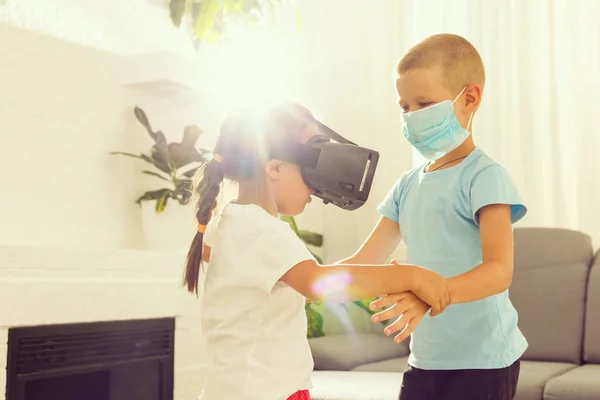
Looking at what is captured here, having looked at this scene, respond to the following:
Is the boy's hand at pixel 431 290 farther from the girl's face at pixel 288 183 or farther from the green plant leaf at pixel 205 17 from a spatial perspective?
the green plant leaf at pixel 205 17

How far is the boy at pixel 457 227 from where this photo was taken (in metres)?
1.18

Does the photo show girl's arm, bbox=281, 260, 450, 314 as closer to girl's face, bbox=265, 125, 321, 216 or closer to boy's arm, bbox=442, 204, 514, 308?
boy's arm, bbox=442, 204, 514, 308

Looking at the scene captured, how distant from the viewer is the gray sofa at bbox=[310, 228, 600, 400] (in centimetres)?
267

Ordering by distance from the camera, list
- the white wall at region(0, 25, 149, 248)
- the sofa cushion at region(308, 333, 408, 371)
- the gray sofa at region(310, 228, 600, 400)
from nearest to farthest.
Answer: the white wall at region(0, 25, 149, 248), the gray sofa at region(310, 228, 600, 400), the sofa cushion at region(308, 333, 408, 371)

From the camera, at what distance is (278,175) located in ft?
3.94

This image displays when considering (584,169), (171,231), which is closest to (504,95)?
(584,169)

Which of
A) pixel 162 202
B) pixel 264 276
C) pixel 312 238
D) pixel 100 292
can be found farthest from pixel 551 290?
pixel 264 276

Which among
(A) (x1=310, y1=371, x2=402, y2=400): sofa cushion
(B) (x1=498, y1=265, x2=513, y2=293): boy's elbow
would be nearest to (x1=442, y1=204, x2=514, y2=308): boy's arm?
(B) (x1=498, y1=265, x2=513, y2=293): boy's elbow

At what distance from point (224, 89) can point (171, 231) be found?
30.2 inches

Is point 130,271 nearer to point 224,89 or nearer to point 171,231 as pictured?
point 171,231

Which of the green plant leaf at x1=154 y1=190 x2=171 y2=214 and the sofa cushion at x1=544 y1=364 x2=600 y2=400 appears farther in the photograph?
the green plant leaf at x1=154 y1=190 x2=171 y2=214

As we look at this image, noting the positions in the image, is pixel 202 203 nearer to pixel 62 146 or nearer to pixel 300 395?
pixel 300 395

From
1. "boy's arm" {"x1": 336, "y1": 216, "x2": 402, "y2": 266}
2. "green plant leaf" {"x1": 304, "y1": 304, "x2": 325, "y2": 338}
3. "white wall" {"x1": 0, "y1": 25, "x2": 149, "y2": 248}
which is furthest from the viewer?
"green plant leaf" {"x1": 304, "y1": 304, "x2": 325, "y2": 338}

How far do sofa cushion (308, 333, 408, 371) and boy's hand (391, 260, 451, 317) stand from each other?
1794 mm
